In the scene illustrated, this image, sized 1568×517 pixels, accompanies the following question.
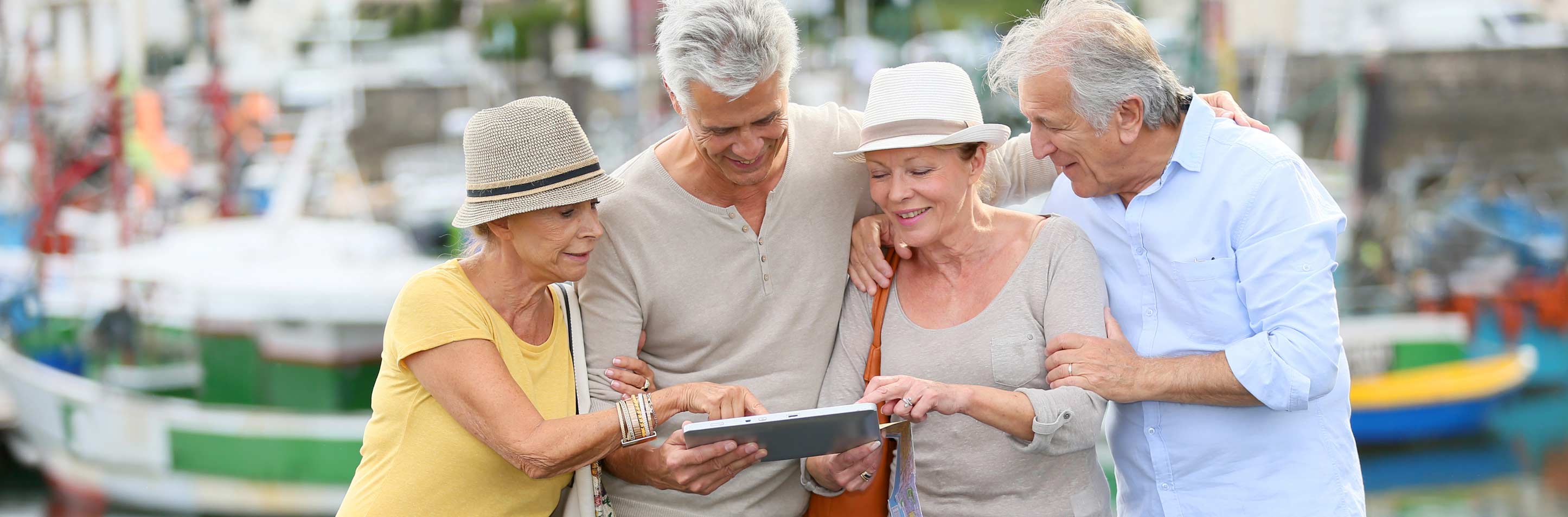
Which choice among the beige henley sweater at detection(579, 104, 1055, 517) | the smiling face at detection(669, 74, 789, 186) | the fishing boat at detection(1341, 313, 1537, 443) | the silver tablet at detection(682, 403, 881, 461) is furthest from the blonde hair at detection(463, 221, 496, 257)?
the fishing boat at detection(1341, 313, 1537, 443)

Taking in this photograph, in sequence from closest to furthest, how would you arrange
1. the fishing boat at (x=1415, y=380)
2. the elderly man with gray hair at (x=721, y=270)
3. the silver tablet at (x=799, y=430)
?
the silver tablet at (x=799, y=430) → the elderly man with gray hair at (x=721, y=270) → the fishing boat at (x=1415, y=380)

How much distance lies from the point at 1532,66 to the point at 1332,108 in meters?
3.53

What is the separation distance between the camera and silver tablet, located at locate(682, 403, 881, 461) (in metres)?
2.21

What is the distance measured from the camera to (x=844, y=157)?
2816mm

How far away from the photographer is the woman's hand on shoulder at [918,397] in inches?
91.3

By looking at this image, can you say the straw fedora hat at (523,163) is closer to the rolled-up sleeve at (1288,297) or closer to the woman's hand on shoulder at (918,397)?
the woman's hand on shoulder at (918,397)

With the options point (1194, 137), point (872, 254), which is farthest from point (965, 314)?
point (1194, 137)

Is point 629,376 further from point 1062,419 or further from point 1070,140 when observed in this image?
point 1070,140

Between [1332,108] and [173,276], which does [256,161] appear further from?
[1332,108]

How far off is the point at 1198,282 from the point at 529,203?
4.64ft

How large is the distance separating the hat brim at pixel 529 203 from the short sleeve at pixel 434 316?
0.13m

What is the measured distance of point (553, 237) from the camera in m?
2.41

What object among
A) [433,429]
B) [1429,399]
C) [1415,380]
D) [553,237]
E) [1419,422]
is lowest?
[1419,422]

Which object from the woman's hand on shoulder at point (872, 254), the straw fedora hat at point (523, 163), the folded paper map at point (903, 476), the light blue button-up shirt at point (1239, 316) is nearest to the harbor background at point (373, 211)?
the straw fedora hat at point (523, 163)
